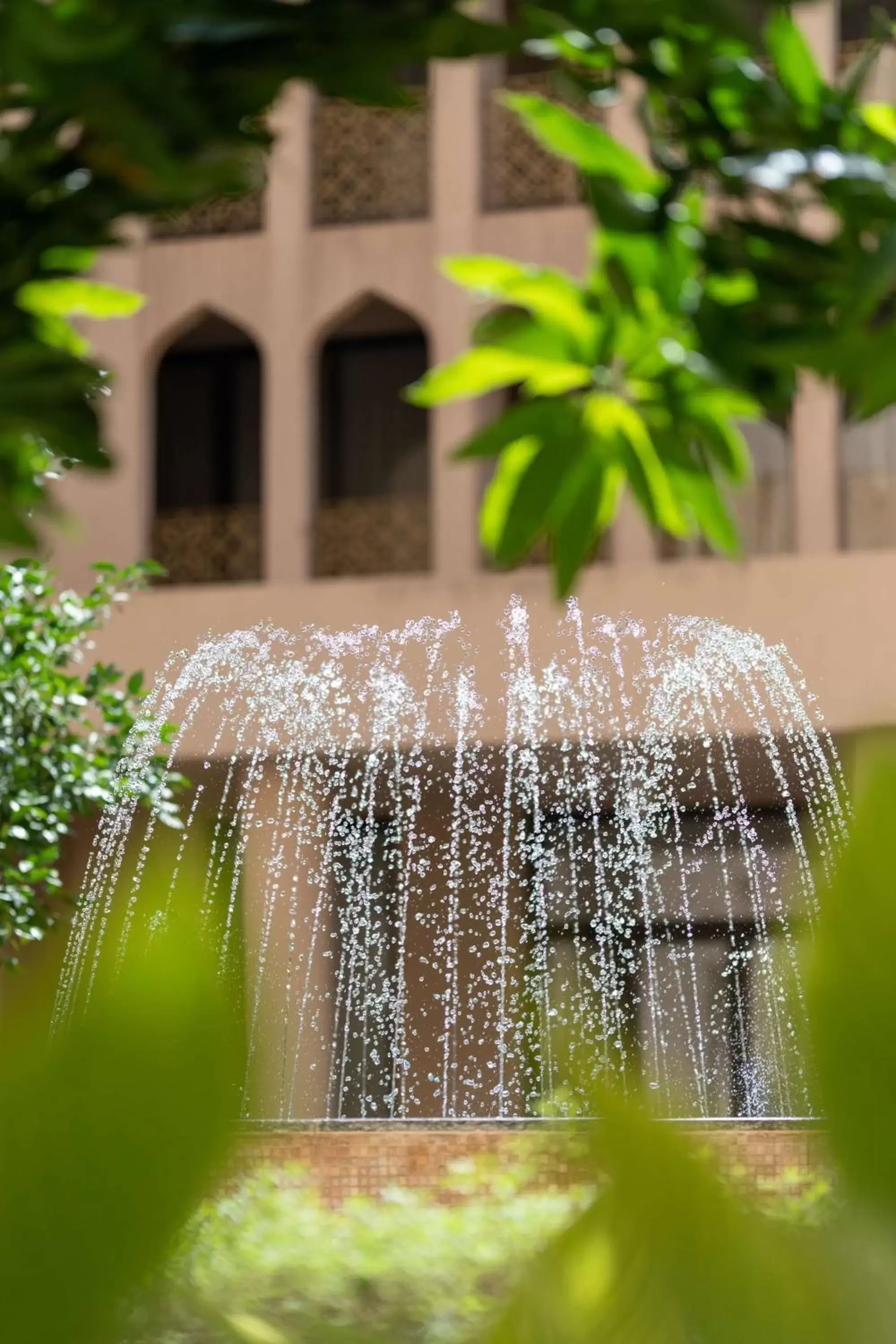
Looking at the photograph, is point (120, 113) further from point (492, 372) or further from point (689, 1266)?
point (689, 1266)

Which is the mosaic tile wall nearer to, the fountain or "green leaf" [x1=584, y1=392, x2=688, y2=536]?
"green leaf" [x1=584, y1=392, x2=688, y2=536]

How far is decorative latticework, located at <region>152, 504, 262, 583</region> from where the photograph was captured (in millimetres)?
10016

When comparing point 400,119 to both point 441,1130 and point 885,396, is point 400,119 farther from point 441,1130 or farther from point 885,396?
point 885,396

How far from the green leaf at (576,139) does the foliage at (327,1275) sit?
458 mm

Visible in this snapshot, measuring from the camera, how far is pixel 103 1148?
0.79ft

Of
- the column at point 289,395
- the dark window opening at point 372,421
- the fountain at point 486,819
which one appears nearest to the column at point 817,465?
the fountain at point 486,819

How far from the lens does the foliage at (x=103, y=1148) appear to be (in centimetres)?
24

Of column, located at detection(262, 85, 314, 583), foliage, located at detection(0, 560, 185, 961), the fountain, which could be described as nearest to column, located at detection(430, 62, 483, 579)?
the fountain

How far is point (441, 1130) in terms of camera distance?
8.03 ft

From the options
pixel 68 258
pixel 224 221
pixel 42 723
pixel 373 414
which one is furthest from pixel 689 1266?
pixel 373 414

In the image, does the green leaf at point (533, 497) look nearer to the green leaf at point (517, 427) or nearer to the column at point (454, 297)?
the green leaf at point (517, 427)

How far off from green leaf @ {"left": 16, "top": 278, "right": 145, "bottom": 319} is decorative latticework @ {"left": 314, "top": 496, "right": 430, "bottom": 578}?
8.87 meters

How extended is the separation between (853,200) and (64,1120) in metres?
0.65

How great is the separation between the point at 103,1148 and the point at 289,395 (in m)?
9.61
